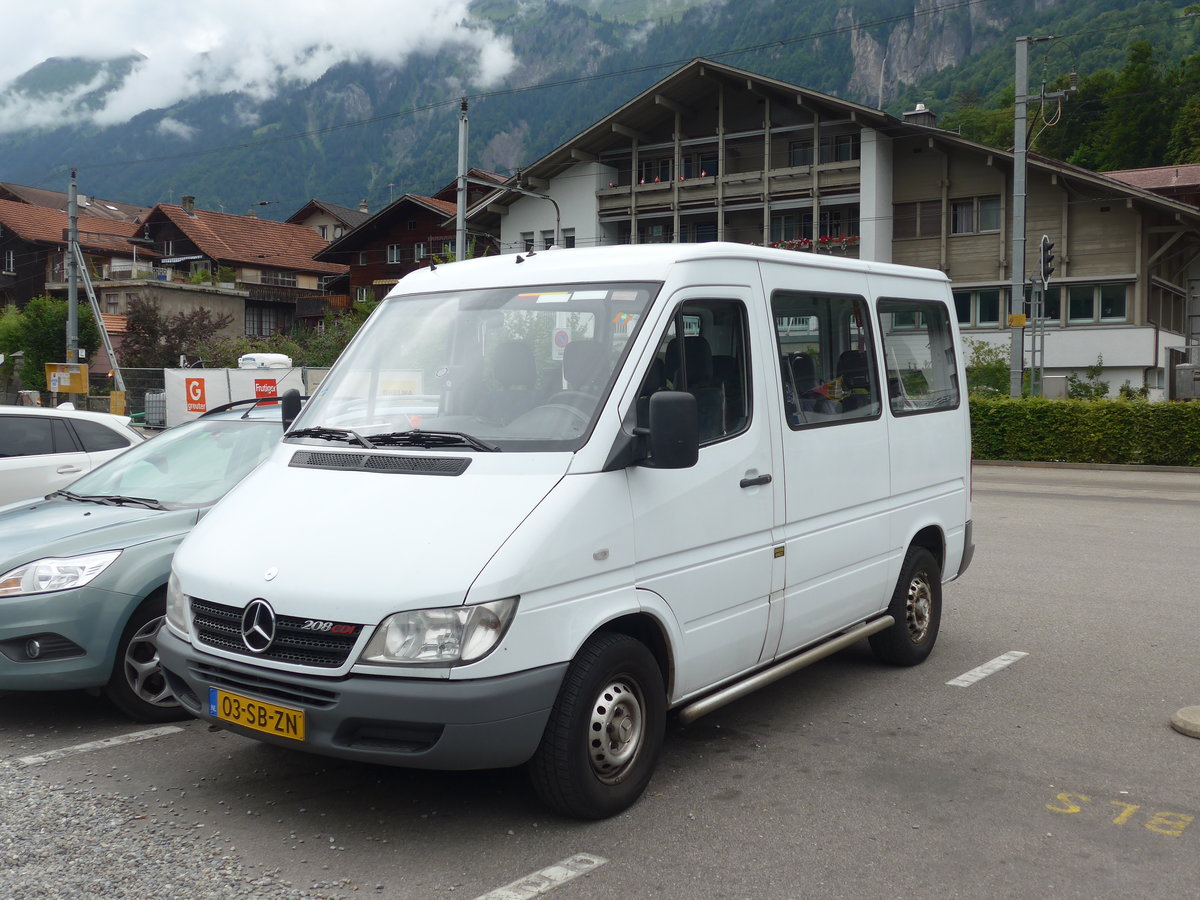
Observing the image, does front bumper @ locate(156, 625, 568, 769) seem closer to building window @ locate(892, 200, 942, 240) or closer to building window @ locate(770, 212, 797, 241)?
building window @ locate(892, 200, 942, 240)

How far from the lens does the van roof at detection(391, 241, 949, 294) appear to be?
16.5 ft

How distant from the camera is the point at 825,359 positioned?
5918 millimetres

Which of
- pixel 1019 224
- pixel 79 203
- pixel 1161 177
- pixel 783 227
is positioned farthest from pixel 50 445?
pixel 79 203

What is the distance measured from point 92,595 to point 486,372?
2.24 metres

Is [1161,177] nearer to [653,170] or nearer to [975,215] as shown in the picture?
[975,215]

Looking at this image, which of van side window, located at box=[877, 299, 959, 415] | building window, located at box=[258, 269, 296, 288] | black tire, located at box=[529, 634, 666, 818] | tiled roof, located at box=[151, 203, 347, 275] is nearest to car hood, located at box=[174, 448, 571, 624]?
black tire, located at box=[529, 634, 666, 818]

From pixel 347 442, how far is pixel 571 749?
5.33 feet

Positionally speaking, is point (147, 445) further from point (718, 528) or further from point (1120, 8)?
point (1120, 8)

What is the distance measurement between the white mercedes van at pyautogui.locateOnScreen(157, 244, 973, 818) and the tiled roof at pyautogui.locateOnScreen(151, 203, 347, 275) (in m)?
76.1

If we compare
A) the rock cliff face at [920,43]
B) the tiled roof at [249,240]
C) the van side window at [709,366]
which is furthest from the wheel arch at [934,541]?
the rock cliff face at [920,43]

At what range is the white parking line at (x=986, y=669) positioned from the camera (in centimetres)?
664

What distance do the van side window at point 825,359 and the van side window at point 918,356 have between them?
246 mm

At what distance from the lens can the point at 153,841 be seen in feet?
14.3

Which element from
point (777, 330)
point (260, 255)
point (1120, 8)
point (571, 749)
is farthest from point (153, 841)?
point (1120, 8)
